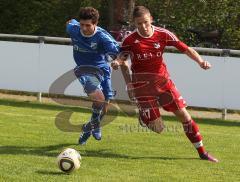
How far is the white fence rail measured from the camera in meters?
13.8

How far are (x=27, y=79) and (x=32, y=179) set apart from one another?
27.7 feet

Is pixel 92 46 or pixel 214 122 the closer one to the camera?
pixel 92 46

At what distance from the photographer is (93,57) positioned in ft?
30.7

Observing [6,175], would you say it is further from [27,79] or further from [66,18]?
[66,18]

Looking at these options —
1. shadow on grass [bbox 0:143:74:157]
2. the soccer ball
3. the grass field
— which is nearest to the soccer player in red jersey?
the grass field

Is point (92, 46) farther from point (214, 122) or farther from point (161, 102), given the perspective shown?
point (214, 122)

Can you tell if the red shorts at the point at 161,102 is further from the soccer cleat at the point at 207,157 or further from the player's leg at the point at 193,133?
the soccer cleat at the point at 207,157

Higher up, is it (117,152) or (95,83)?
(95,83)

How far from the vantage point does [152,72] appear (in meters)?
8.66

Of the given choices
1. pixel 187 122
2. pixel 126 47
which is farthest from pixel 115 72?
pixel 187 122

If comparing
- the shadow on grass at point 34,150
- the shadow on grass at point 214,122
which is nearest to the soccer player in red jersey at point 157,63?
the shadow on grass at point 34,150

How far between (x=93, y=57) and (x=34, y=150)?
166cm

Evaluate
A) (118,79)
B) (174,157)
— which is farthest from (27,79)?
(174,157)

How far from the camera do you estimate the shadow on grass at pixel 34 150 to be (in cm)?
842
